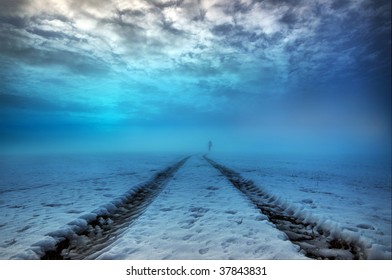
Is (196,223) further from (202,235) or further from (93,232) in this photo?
(93,232)

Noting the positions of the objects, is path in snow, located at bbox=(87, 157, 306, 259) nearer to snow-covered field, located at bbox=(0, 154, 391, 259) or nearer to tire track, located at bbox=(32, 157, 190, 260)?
snow-covered field, located at bbox=(0, 154, 391, 259)

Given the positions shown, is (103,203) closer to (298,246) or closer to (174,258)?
(174,258)

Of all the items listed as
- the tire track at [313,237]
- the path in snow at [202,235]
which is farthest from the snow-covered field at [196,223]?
the tire track at [313,237]

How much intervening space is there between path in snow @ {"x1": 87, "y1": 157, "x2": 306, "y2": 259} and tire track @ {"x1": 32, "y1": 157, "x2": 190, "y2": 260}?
286 millimetres

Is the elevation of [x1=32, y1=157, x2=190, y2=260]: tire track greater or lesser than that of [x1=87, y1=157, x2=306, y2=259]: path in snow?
lesser

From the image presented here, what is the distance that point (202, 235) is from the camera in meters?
4.59

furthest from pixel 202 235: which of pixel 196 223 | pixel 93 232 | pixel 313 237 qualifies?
pixel 93 232

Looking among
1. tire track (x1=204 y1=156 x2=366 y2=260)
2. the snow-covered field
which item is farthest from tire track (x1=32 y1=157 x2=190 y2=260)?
tire track (x1=204 y1=156 x2=366 y2=260)

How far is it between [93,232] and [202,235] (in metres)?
2.33

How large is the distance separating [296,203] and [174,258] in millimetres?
4290

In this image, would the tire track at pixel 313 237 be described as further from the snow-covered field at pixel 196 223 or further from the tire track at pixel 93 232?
the tire track at pixel 93 232

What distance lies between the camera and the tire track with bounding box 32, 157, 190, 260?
13.4 ft

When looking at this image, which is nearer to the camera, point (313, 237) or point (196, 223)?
point (313, 237)

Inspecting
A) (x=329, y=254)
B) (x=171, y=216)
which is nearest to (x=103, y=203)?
(x=171, y=216)
